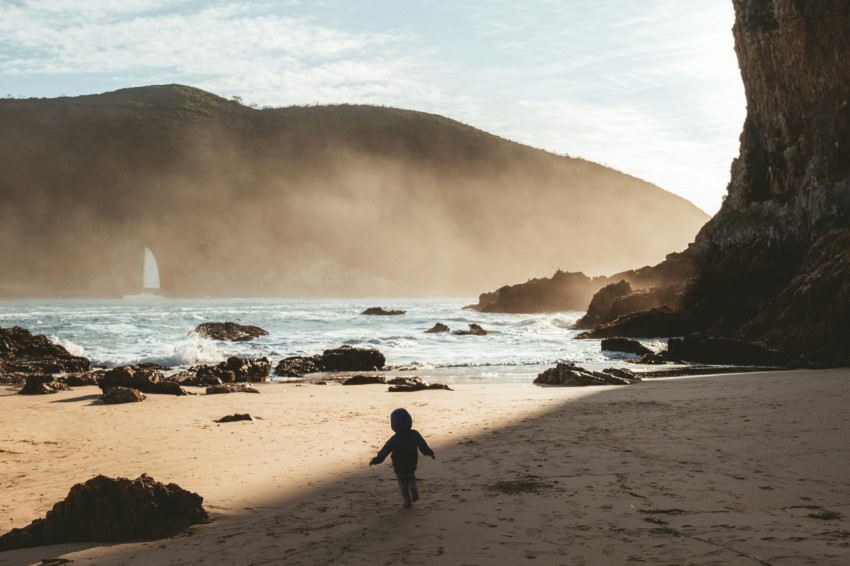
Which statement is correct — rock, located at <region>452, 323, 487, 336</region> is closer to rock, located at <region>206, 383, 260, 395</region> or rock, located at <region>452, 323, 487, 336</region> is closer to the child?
rock, located at <region>206, 383, 260, 395</region>

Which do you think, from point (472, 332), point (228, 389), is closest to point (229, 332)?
point (472, 332)

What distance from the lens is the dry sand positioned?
4.08m

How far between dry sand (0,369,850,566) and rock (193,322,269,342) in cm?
1680

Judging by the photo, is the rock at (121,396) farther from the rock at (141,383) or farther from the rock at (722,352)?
the rock at (722,352)

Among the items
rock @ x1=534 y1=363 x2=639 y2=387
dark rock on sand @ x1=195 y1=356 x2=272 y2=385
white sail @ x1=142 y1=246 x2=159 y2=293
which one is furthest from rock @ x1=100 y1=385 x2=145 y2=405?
white sail @ x1=142 y1=246 x2=159 y2=293

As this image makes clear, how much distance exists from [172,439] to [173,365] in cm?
1240

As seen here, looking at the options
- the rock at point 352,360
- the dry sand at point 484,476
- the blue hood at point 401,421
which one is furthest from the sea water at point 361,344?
the blue hood at point 401,421

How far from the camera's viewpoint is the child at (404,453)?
5.16 metres

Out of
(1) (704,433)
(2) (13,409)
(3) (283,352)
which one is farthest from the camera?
(3) (283,352)

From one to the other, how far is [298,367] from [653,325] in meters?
14.9

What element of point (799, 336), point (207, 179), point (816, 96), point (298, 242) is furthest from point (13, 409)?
point (207, 179)

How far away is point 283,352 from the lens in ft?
77.6

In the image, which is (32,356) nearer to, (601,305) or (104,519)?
(104,519)

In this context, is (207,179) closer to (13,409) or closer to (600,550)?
(13,409)
